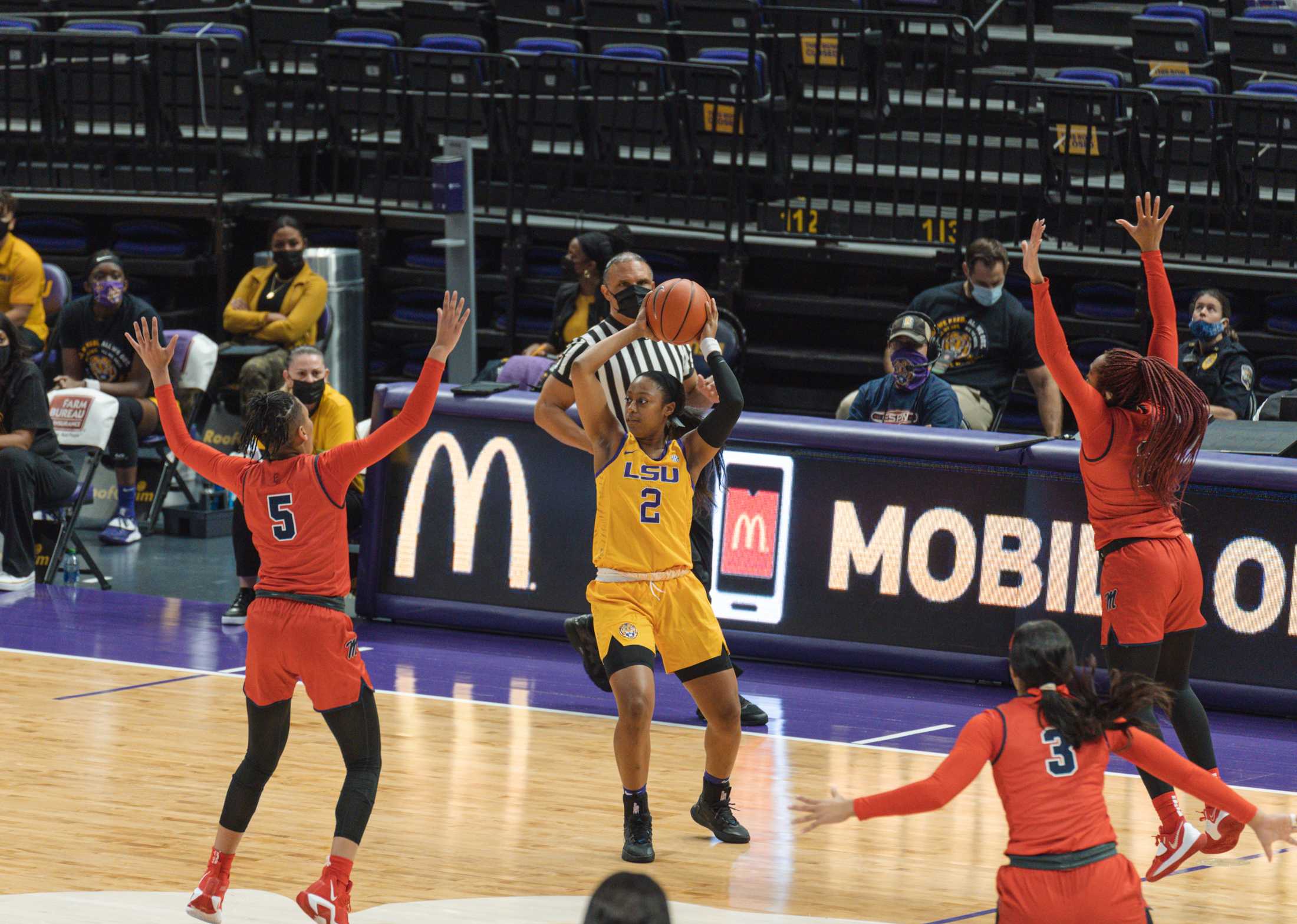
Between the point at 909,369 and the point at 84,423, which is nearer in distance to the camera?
the point at 909,369

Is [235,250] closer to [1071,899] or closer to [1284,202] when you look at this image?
[1284,202]

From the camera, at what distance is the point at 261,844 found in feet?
21.7

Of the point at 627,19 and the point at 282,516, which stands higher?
the point at 627,19

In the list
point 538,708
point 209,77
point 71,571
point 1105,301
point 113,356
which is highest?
point 209,77

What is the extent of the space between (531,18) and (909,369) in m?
7.26

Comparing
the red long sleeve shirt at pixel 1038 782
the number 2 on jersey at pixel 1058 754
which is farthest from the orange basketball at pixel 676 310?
the number 2 on jersey at pixel 1058 754

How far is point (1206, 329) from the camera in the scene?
10.2m

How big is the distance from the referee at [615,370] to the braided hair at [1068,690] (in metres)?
2.60

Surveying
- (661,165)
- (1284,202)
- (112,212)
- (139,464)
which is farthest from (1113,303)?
(112,212)

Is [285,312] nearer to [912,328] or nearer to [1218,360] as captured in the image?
[912,328]

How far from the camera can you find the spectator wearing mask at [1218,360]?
33.6 ft

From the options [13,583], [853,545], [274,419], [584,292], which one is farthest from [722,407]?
[13,583]

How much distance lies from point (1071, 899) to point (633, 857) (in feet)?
7.50

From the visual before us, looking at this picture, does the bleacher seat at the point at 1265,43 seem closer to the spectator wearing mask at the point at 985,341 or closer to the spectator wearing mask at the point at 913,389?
the spectator wearing mask at the point at 985,341
